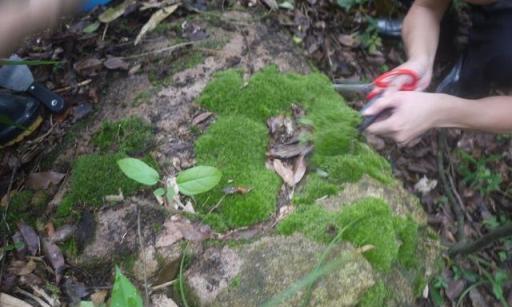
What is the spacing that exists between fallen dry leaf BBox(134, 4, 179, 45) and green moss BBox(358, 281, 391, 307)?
184cm

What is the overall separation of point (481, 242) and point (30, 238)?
221cm

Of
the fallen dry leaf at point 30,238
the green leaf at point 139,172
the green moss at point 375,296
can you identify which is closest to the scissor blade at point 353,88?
the green moss at point 375,296

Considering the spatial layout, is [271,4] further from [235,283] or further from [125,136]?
[235,283]

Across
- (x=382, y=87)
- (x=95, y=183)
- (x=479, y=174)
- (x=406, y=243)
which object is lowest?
(x=479, y=174)

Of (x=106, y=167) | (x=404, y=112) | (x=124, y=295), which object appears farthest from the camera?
(x=106, y=167)

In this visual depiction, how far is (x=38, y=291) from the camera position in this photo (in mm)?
1798

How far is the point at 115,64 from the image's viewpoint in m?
2.50

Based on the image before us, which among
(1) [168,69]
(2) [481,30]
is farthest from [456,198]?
(1) [168,69]

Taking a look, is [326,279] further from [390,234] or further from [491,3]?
[491,3]

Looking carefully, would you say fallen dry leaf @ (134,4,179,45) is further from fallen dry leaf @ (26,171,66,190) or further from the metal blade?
fallen dry leaf @ (26,171,66,190)

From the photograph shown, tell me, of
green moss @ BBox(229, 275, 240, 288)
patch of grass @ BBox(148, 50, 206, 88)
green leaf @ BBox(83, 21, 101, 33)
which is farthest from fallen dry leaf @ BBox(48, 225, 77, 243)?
green leaf @ BBox(83, 21, 101, 33)

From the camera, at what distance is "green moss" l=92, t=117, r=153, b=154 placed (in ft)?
7.08

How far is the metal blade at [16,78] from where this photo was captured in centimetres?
226

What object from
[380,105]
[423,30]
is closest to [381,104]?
[380,105]
